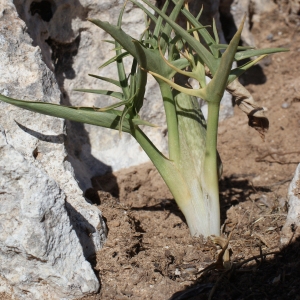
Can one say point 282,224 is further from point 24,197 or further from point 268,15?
point 268,15

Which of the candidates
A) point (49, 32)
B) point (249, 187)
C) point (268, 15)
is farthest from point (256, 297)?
point (268, 15)

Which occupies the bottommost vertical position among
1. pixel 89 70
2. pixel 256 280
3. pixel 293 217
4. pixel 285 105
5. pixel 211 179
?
pixel 256 280

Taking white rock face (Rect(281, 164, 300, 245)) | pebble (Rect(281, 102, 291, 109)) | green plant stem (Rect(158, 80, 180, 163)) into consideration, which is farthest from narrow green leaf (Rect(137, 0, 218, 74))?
pebble (Rect(281, 102, 291, 109))

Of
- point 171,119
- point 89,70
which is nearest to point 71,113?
point 171,119

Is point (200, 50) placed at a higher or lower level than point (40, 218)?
higher

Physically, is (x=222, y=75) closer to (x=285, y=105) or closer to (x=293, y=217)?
(x=293, y=217)

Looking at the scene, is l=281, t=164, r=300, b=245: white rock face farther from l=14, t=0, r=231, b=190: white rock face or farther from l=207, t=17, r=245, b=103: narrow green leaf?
l=14, t=0, r=231, b=190: white rock face

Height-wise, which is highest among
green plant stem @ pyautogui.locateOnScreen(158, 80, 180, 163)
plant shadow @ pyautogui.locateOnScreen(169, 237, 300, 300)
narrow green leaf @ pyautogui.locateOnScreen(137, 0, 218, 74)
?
narrow green leaf @ pyautogui.locateOnScreen(137, 0, 218, 74)

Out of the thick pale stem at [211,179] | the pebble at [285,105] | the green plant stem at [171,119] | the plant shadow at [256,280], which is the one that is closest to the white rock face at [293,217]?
the plant shadow at [256,280]
